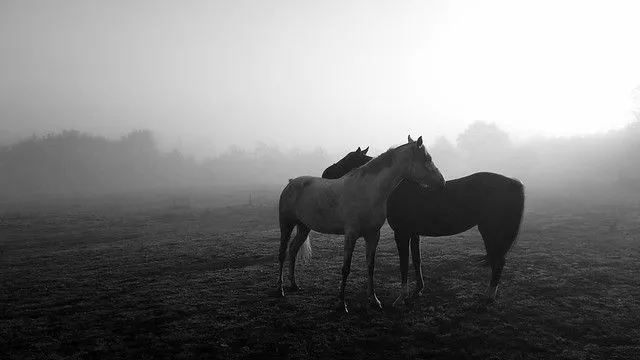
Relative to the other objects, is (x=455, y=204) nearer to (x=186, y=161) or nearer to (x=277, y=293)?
(x=277, y=293)

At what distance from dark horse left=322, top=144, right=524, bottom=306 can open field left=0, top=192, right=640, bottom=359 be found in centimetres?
116

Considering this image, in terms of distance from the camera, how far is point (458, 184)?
8.41 m

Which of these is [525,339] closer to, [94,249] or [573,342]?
[573,342]

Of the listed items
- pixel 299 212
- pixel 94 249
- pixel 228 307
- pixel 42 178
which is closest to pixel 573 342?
pixel 299 212

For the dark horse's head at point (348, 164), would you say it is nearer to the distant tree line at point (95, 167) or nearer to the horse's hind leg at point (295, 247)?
the horse's hind leg at point (295, 247)

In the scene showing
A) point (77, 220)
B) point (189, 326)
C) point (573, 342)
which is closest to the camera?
point (573, 342)

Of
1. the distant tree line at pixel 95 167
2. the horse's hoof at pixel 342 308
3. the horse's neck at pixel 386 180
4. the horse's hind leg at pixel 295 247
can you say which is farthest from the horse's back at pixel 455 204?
the distant tree line at pixel 95 167

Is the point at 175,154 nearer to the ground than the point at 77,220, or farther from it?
farther from it

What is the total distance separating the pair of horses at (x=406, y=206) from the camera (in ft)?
25.2

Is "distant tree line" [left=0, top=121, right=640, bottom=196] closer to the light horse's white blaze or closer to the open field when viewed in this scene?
the open field

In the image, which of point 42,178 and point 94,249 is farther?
point 42,178

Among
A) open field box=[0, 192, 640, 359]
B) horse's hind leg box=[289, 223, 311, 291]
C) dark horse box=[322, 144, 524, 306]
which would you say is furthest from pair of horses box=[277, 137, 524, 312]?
open field box=[0, 192, 640, 359]

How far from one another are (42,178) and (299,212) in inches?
4217

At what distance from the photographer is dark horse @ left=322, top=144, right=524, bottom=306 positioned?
807 centimetres
